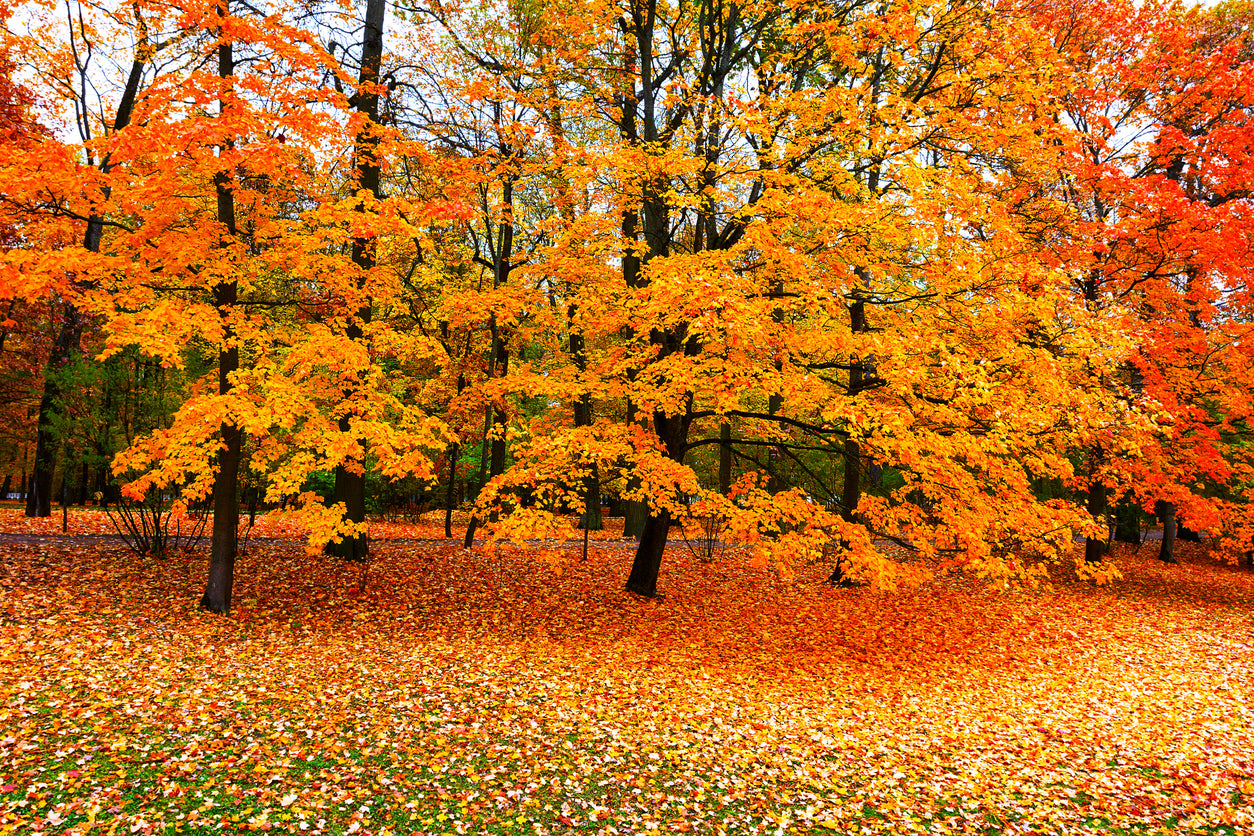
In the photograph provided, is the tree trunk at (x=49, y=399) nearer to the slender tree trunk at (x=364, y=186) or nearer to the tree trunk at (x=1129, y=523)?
the slender tree trunk at (x=364, y=186)

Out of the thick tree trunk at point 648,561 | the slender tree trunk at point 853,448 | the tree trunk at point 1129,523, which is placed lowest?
the thick tree trunk at point 648,561

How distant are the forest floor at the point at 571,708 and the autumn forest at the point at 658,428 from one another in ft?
0.24

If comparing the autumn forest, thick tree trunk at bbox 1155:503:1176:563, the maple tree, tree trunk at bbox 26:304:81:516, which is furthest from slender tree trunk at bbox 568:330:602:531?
thick tree trunk at bbox 1155:503:1176:563

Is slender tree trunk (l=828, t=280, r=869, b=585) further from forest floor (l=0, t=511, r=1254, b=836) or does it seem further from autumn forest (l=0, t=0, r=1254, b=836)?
forest floor (l=0, t=511, r=1254, b=836)

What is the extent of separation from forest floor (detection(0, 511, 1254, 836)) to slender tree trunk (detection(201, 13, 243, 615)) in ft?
1.72

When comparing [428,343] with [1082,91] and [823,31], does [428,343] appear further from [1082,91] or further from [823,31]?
[1082,91]

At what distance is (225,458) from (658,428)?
7.77 meters

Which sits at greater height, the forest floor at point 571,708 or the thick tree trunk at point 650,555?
the thick tree trunk at point 650,555

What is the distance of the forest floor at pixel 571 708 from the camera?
19.5 feet

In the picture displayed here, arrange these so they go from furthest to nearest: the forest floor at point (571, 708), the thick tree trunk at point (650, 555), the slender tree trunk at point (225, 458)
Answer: the thick tree trunk at point (650, 555) < the slender tree trunk at point (225, 458) < the forest floor at point (571, 708)

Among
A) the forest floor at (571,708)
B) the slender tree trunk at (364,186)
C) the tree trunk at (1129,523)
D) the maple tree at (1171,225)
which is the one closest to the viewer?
the forest floor at (571,708)

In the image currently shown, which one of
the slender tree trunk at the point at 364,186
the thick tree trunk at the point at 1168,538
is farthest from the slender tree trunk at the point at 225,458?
the thick tree trunk at the point at 1168,538

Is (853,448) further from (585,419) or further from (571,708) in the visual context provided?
(585,419)

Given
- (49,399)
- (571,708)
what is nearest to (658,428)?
(571,708)
